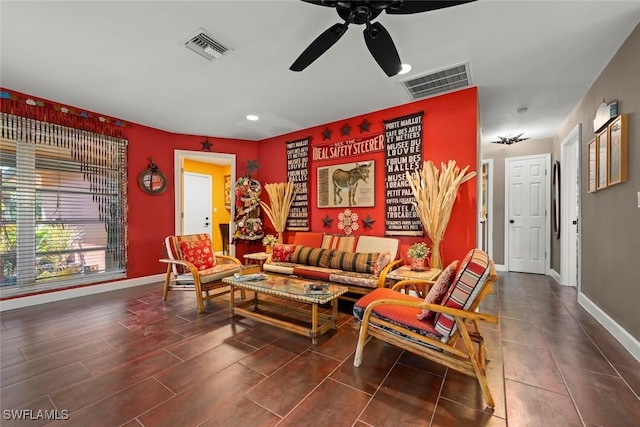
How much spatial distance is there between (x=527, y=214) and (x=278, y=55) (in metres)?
5.15

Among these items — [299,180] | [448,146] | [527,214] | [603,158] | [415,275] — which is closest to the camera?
[603,158]

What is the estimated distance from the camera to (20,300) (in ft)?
10.6

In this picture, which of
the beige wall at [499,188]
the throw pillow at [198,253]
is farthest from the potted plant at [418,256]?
the beige wall at [499,188]

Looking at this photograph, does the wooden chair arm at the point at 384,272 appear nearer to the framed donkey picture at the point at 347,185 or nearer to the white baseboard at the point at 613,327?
the framed donkey picture at the point at 347,185

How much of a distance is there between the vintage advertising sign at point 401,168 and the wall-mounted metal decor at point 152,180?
12.2 ft

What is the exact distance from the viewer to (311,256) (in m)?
3.73

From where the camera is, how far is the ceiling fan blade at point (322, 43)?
1719mm

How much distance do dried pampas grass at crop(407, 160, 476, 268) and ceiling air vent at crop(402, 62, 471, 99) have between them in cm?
83

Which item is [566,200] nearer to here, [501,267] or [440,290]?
[501,267]

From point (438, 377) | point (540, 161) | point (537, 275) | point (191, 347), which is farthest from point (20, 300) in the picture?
point (540, 161)

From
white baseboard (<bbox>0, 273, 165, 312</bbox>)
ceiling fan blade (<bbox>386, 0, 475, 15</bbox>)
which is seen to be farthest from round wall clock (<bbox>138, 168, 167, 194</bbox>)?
ceiling fan blade (<bbox>386, 0, 475, 15</bbox>)

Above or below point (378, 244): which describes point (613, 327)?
below

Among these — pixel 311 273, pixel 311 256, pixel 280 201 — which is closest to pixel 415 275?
pixel 311 273
